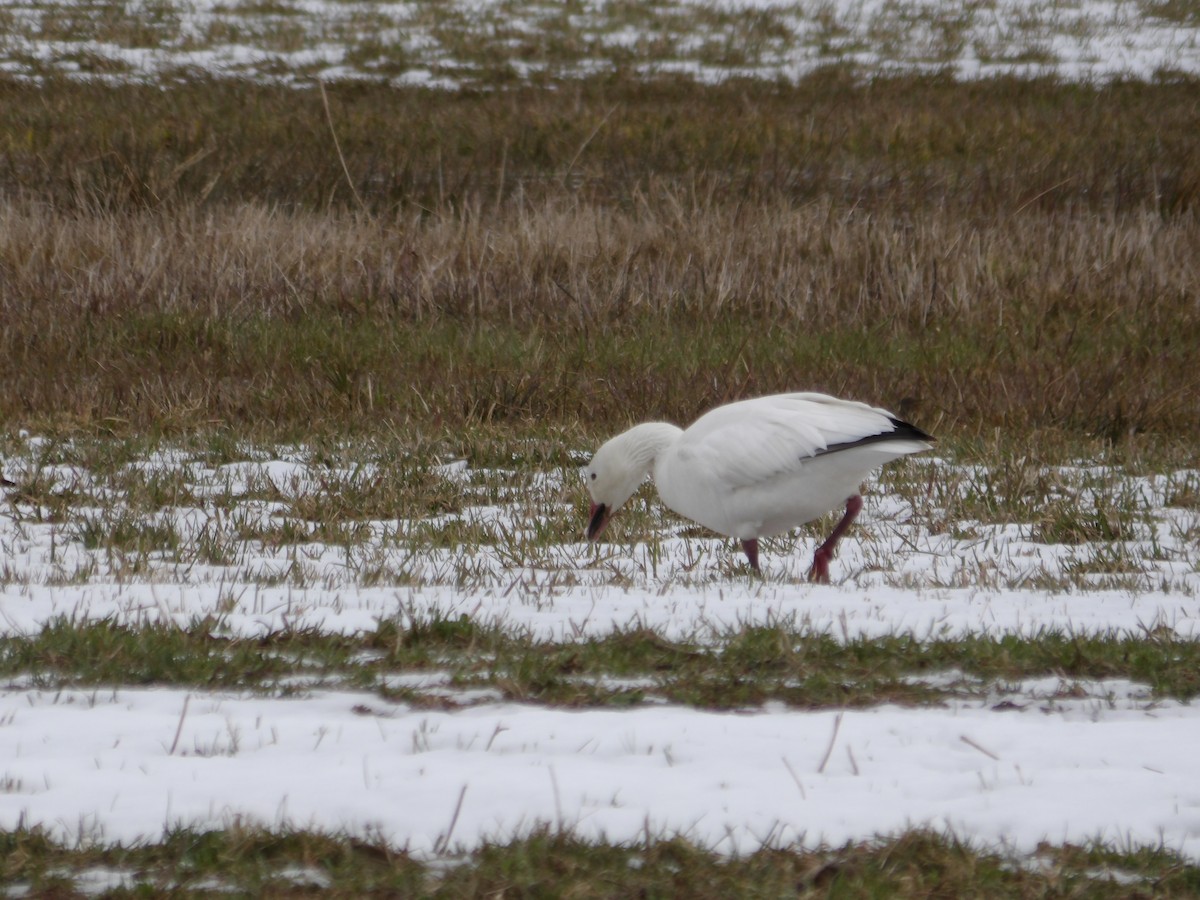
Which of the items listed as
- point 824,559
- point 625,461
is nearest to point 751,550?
point 824,559

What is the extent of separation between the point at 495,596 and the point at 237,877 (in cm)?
230

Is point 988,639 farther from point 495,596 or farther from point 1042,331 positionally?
point 1042,331

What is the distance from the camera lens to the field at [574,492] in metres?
2.91

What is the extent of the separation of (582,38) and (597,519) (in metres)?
18.7

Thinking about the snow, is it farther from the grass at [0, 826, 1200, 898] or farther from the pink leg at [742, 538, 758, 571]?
the pink leg at [742, 538, 758, 571]

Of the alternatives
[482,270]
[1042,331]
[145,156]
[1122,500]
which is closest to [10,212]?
[145,156]

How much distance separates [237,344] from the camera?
10.1m

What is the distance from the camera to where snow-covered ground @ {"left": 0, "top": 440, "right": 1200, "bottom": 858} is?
290 cm

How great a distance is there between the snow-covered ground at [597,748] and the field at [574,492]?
2 cm

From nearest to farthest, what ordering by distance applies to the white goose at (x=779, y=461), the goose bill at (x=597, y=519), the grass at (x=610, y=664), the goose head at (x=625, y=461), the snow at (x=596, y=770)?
the snow at (x=596, y=770) < the grass at (x=610, y=664) < the white goose at (x=779, y=461) < the goose head at (x=625, y=461) < the goose bill at (x=597, y=519)

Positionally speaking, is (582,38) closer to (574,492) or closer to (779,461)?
(574,492)

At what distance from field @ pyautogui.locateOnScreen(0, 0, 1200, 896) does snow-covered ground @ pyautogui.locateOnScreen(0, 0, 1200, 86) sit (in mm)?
927

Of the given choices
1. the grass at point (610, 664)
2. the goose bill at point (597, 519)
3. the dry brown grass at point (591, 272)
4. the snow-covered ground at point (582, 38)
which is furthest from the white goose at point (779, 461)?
the snow-covered ground at point (582, 38)

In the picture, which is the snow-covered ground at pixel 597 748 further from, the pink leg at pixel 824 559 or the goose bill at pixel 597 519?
the goose bill at pixel 597 519
